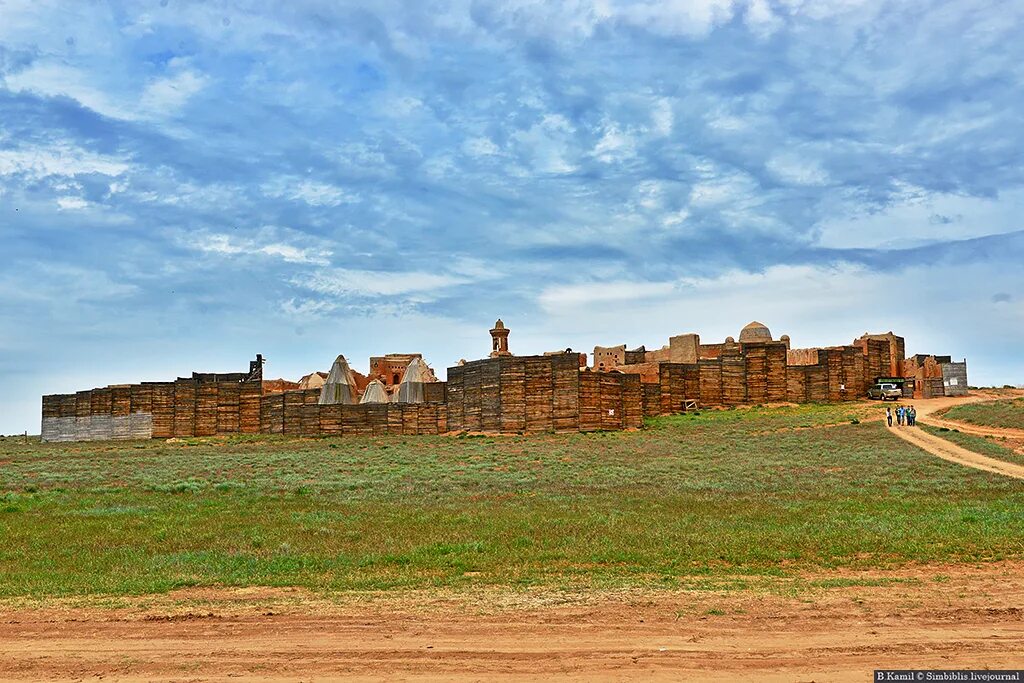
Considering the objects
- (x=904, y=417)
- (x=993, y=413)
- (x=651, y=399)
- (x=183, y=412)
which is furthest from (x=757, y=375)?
(x=183, y=412)

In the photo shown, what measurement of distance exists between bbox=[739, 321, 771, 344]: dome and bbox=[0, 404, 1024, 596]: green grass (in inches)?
1174

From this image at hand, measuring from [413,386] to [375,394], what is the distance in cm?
259

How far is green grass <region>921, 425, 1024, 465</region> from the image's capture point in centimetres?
2747

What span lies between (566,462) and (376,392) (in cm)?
2443

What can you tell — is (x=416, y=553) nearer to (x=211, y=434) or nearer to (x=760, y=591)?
(x=760, y=591)

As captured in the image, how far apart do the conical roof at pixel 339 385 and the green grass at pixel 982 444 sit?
3181 centimetres

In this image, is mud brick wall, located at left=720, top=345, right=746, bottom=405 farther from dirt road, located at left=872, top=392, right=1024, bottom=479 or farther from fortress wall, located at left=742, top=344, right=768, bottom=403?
dirt road, located at left=872, top=392, right=1024, bottom=479

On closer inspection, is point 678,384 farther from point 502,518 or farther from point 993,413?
point 502,518

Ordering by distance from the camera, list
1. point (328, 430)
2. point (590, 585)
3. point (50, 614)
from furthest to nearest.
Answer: point (328, 430) < point (590, 585) < point (50, 614)

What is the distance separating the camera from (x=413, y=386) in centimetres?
5103

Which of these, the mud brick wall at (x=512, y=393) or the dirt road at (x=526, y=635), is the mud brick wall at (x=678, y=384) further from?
→ the dirt road at (x=526, y=635)

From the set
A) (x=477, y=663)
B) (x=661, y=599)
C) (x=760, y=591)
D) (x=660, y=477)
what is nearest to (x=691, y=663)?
(x=477, y=663)

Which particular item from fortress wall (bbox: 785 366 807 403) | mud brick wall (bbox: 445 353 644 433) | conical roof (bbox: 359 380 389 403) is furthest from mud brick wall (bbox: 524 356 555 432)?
fortress wall (bbox: 785 366 807 403)

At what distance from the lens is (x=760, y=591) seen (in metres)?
10.0
